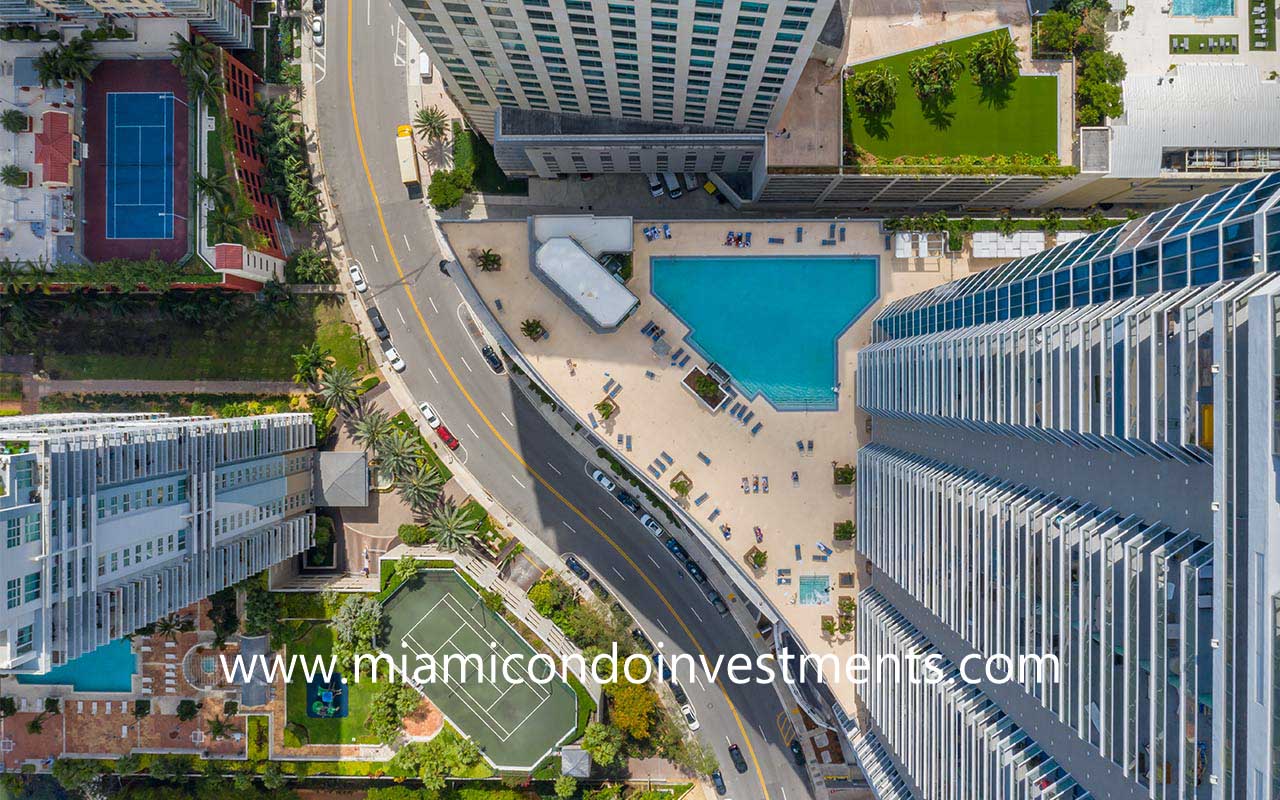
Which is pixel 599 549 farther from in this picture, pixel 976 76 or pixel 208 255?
A: pixel 976 76

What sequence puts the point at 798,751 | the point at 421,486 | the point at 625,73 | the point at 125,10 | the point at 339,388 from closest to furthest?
the point at 625,73 < the point at 125,10 < the point at 339,388 < the point at 421,486 < the point at 798,751

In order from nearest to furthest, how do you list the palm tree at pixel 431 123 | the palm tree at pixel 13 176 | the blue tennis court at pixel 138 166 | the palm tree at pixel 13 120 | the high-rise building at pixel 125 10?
the high-rise building at pixel 125 10
the palm tree at pixel 13 176
the palm tree at pixel 13 120
the blue tennis court at pixel 138 166
the palm tree at pixel 431 123

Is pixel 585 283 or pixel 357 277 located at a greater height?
pixel 357 277

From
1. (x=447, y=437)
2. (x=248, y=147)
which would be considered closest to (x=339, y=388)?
(x=447, y=437)

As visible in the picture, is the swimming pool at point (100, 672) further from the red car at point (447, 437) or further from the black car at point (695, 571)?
the black car at point (695, 571)

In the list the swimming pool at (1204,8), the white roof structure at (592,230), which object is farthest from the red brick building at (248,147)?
the swimming pool at (1204,8)

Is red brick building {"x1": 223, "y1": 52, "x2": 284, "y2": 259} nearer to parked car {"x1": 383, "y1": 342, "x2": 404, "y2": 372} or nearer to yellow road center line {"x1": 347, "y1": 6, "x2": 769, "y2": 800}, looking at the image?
yellow road center line {"x1": 347, "y1": 6, "x2": 769, "y2": 800}

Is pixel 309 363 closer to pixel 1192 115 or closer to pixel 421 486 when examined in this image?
pixel 421 486
